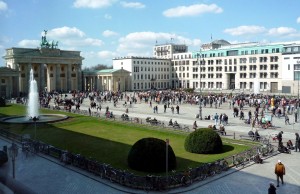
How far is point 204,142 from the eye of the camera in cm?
2364

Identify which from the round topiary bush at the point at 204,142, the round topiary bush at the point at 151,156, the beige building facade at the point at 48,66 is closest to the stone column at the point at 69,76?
the beige building facade at the point at 48,66

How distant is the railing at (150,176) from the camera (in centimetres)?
1717

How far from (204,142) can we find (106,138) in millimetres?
10441

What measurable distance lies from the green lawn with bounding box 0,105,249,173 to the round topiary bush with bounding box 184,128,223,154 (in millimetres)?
472

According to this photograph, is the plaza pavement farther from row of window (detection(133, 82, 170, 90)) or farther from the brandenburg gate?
row of window (detection(133, 82, 170, 90))

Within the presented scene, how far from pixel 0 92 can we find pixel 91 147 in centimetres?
6840

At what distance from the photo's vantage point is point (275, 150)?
2522cm

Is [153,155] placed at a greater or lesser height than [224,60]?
lesser

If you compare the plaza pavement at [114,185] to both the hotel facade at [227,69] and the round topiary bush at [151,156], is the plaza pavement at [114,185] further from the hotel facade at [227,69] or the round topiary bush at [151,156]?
the hotel facade at [227,69]

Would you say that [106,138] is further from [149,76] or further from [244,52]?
[149,76]

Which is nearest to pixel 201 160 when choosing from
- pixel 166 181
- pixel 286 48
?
pixel 166 181

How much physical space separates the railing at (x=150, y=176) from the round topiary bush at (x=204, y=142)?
1.84 metres

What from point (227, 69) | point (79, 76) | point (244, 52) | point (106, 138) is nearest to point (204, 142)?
point (106, 138)

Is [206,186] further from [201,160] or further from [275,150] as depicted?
[275,150]
